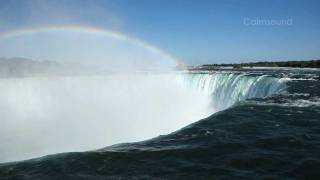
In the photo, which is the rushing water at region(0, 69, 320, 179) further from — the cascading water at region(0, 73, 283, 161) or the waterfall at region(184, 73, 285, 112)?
the cascading water at region(0, 73, 283, 161)

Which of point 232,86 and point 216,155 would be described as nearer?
point 216,155

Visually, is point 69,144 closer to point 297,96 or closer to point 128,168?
point 297,96

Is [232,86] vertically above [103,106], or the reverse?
[232,86]

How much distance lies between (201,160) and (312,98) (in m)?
9.95

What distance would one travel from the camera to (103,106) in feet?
105

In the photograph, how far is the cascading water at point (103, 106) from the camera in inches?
913

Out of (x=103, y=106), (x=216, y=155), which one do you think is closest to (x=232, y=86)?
(x=103, y=106)

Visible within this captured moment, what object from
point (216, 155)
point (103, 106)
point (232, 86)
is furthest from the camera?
point (103, 106)

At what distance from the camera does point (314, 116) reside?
1048 cm

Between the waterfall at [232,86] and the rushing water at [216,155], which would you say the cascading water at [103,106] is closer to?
the waterfall at [232,86]

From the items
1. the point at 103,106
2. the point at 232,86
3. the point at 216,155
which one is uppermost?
the point at 232,86

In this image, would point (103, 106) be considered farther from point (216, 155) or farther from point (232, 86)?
point (216, 155)

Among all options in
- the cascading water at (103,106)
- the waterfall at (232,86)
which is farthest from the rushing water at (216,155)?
the cascading water at (103,106)

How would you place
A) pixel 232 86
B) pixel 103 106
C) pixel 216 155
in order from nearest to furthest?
pixel 216 155
pixel 232 86
pixel 103 106
